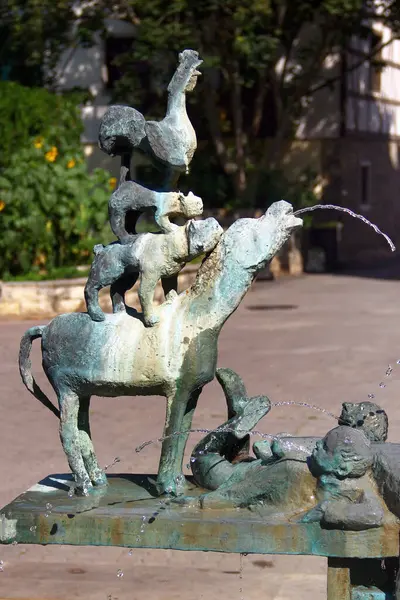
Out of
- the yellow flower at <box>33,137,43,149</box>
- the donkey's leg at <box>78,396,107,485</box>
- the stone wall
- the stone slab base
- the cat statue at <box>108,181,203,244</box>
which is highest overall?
the yellow flower at <box>33,137,43,149</box>

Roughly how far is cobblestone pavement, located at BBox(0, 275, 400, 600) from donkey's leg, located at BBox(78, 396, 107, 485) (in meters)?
1.23

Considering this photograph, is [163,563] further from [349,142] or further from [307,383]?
[349,142]

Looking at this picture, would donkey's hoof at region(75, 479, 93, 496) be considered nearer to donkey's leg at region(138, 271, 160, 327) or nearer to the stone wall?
donkey's leg at region(138, 271, 160, 327)

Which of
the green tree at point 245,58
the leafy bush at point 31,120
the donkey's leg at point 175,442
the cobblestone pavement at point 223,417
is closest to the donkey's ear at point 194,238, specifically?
the donkey's leg at point 175,442

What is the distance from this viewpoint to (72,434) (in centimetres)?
423

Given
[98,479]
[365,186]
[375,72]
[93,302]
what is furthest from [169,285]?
[375,72]

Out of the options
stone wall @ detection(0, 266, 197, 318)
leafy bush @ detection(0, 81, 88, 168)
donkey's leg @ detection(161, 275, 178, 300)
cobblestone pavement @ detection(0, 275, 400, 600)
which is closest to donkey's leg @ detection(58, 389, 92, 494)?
donkey's leg @ detection(161, 275, 178, 300)

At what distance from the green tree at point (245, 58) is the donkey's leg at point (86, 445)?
1464cm

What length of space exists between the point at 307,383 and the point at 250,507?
6.29 meters

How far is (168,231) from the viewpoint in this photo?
4098 millimetres

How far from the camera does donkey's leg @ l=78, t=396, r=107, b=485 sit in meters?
4.29

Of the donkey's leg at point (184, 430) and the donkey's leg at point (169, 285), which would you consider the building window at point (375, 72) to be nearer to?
the donkey's leg at point (169, 285)

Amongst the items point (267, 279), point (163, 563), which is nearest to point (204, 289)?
point (163, 563)

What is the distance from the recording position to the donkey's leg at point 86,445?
14.1ft
